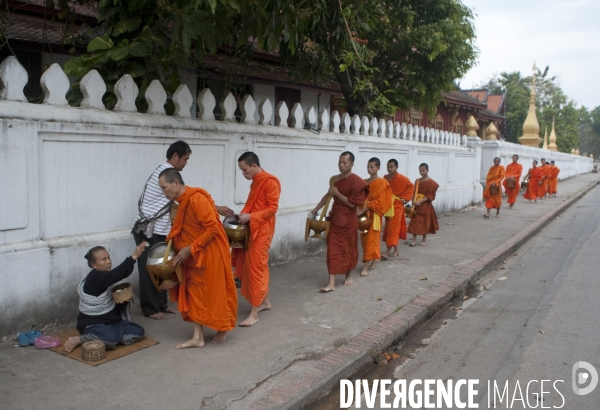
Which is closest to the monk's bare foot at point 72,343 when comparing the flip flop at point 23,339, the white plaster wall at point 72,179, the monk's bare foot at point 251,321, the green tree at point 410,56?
the flip flop at point 23,339

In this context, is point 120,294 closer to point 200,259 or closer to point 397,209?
point 200,259

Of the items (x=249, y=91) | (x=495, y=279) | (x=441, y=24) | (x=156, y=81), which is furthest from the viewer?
(x=249, y=91)

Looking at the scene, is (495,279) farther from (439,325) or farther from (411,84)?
A: (411,84)

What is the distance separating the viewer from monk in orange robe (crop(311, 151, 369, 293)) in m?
6.32

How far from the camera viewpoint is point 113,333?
4.28 m

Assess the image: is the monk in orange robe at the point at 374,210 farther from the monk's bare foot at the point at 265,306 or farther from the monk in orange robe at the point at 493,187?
the monk in orange robe at the point at 493,187

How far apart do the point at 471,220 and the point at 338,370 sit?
31.2ft

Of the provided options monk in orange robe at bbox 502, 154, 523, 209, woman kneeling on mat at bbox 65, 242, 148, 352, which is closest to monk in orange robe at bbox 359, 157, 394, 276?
woman kneeling on mat at bbox 65, 242, 148, 352

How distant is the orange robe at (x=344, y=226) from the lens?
634 centimetres

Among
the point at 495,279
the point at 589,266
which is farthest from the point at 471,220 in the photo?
the point at 495,279

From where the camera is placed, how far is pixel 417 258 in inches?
332

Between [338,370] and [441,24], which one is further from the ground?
[441,24]

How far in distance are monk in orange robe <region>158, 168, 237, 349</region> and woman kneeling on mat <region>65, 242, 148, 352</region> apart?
1.13 ft

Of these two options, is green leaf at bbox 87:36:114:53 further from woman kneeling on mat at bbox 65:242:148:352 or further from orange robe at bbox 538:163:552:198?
orange robe at bbox 538:163:552:198
